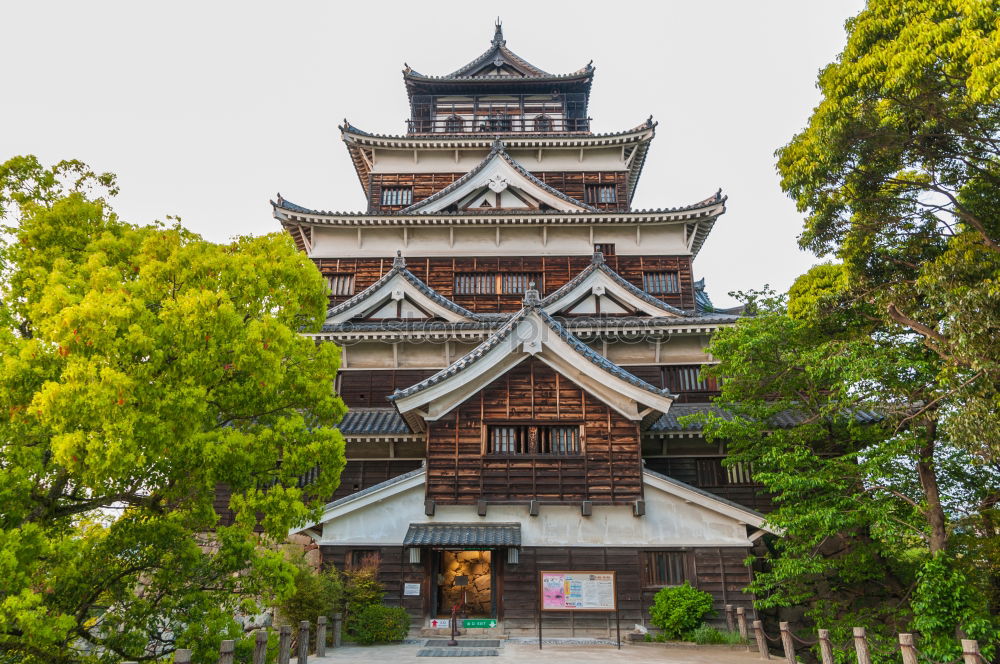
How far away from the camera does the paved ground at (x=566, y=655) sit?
11.4 m

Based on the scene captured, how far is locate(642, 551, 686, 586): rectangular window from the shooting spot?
1512 cm

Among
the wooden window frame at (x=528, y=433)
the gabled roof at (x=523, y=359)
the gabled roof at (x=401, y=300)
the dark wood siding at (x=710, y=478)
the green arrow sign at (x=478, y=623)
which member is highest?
the gabled roof at (x=401, y=300)

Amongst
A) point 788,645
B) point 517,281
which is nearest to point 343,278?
point 517,281

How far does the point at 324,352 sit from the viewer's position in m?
8.64

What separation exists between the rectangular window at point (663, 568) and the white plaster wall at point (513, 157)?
18427 mm

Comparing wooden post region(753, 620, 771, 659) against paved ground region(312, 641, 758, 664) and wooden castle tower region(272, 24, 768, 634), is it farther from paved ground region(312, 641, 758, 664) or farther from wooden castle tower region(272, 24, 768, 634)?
wooden castle tower region(272, 24, 768, 634)

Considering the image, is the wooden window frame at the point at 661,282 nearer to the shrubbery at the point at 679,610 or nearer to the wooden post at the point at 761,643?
the shrubbery at the point at 679,610

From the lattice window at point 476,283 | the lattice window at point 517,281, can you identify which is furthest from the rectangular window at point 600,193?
the lattice window at point 476,283

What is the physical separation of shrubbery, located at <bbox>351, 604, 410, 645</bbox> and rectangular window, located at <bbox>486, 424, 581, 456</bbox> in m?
4.67

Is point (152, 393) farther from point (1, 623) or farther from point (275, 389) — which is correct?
point (1, 623)

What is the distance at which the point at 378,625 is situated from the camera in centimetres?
1351

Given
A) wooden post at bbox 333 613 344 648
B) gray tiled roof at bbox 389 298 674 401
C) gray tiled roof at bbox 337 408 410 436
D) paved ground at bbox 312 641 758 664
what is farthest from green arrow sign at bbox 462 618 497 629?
gray tiled roof at bbox 389 298 674 401

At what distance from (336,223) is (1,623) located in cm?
1998

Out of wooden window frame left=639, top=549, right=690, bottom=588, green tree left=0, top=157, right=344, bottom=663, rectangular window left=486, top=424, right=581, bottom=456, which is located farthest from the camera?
rectangular window left=486, top=424, right=581, bottom=456
